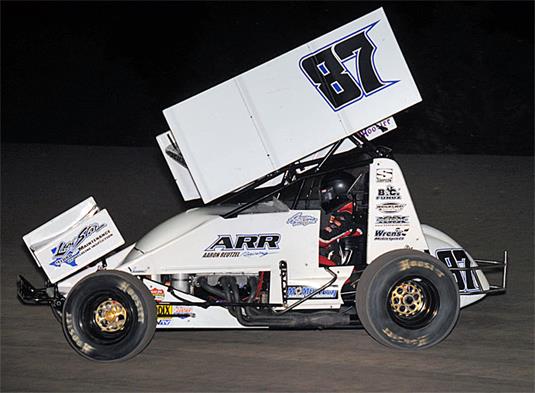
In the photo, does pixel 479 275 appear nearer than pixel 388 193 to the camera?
No

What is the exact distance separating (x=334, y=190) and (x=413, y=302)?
3.83ft

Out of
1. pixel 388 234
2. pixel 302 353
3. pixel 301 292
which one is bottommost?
pixel 302 353

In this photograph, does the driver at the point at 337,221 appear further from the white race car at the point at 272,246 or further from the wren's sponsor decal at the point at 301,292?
the wren's sponsor decal at the point at 301,292

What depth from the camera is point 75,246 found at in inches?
279

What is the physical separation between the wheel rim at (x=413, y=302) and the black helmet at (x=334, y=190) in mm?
912

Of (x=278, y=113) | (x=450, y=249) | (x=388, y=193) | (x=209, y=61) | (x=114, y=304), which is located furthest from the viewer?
(x=209, y=61)

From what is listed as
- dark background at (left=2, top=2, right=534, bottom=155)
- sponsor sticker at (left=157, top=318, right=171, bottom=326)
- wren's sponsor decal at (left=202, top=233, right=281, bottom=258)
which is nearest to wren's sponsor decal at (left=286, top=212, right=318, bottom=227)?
wren's sponsor decal at (left=202, top=233, right=281, bottom=258)

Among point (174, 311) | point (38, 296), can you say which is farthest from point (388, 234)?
point (38, 296)

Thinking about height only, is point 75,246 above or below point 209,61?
below

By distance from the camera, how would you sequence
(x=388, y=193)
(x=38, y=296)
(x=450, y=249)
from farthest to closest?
(x=450, y=249), (x=38, y=296), (x=388, y=193)

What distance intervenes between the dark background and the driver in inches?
277

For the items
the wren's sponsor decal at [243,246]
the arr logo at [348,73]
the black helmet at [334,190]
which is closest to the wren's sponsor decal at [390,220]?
the black helmet at [334,190]

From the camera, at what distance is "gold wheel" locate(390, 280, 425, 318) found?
6.93m

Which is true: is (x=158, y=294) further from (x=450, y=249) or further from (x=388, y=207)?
(x=450, y=249)
